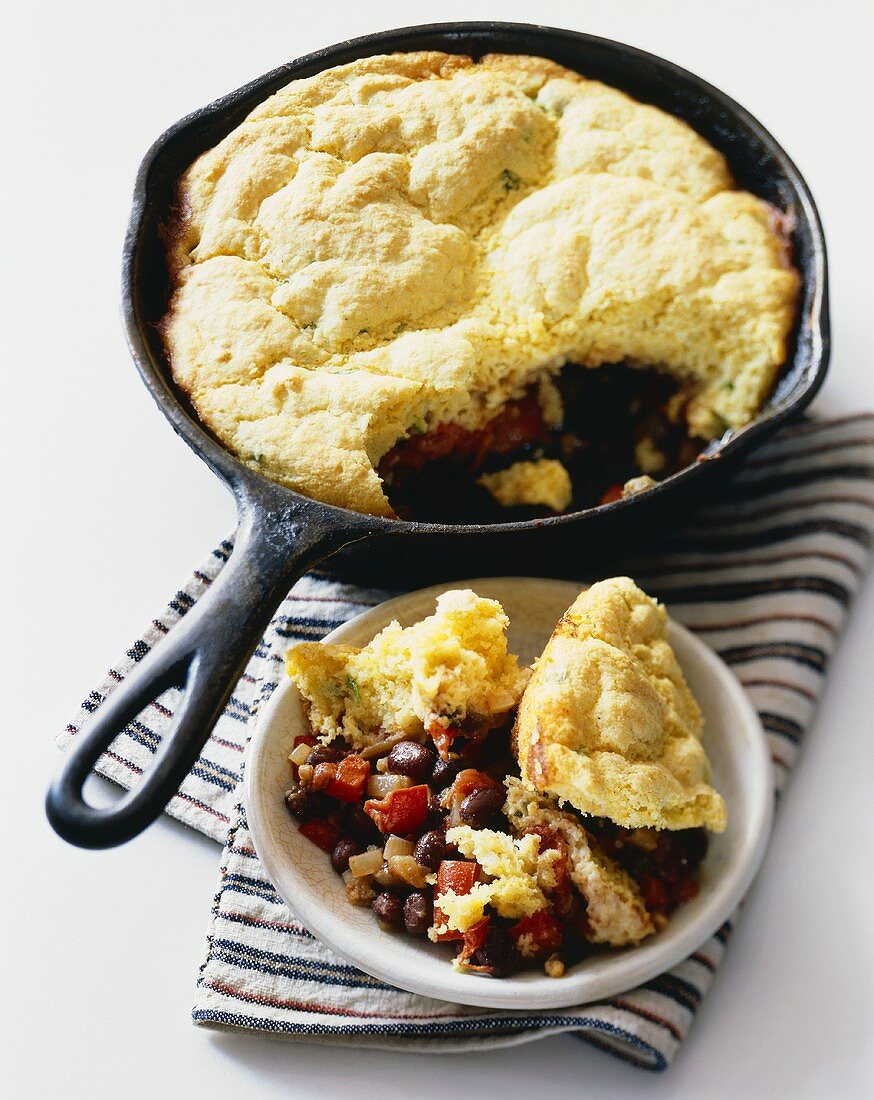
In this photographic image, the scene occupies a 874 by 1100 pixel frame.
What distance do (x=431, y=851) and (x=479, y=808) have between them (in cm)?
13

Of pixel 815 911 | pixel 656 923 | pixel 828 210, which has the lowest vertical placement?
pixel 815 911

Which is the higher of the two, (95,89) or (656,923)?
(95,89)

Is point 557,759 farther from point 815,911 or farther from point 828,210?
point 828,210

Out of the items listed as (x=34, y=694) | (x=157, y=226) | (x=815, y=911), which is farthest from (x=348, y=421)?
(x=815, y=911)

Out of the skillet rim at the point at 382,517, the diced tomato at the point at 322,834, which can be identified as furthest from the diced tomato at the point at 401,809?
the skillet rim at the point at 382,517

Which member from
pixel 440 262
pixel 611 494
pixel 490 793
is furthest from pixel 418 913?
pixel 440 262

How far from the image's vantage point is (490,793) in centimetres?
247

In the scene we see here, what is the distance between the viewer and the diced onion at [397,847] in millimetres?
2492

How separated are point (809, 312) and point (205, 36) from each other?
2394 millimetres

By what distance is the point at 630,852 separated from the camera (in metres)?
2.58

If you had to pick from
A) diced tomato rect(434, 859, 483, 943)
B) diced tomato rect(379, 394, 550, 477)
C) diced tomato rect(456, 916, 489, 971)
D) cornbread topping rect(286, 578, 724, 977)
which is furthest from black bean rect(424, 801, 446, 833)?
diced tomato rect(379, 394, 550, 477)

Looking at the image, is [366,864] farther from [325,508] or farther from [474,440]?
[474,440]

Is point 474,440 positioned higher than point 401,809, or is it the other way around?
point 474,440

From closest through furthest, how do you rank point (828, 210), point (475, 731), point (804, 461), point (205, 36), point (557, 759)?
point (557, 759)
point (475, 731)
point (804, 461)
point (828, 210)
point (205, 36)
